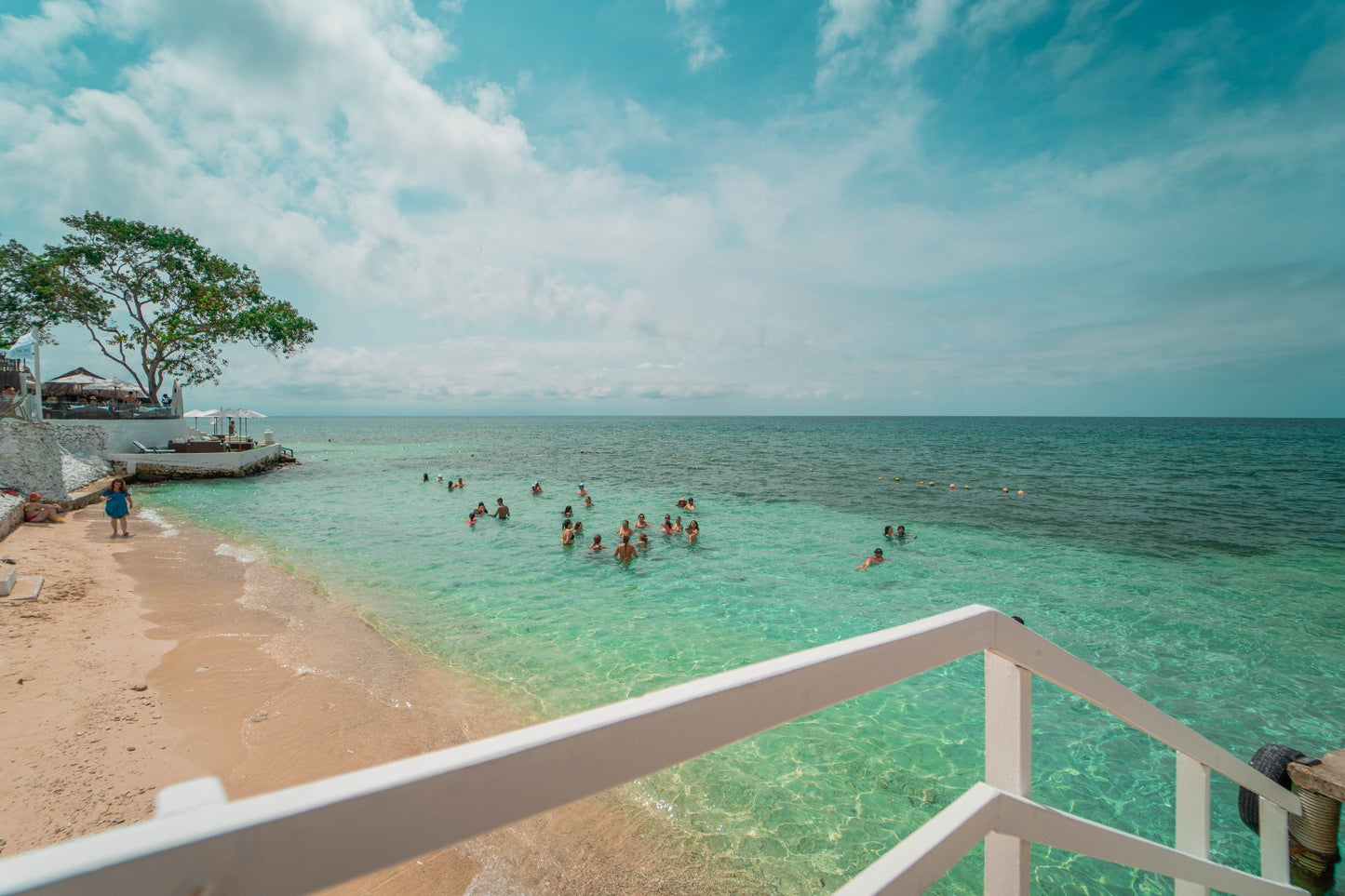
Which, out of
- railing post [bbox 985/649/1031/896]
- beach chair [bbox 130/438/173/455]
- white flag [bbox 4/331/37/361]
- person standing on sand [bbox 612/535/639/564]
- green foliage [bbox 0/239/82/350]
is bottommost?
person standing on sand [bbox 612/535/639/564]

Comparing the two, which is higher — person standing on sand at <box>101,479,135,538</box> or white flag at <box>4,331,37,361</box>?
white flag at <box>4,331,37,361</box>

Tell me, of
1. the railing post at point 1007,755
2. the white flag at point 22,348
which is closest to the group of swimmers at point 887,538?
the railing post at point 1007,755

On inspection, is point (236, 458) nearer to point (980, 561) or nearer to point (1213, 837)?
point (980, 561)

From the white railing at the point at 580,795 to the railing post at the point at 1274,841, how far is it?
202 centimetres

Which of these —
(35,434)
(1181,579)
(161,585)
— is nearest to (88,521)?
(35,434)

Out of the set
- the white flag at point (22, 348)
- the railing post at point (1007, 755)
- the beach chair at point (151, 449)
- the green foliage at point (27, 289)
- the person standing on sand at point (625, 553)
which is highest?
the green foliage at point (27, 289)

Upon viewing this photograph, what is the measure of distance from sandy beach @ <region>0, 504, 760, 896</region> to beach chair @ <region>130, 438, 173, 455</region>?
22704 mm

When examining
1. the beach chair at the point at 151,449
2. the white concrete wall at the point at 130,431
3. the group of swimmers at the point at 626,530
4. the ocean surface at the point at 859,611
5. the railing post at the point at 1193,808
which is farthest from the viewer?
the beach chair at the point at 151,449

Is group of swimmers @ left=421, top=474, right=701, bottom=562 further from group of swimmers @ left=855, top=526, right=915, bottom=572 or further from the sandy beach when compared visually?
the sandy beach

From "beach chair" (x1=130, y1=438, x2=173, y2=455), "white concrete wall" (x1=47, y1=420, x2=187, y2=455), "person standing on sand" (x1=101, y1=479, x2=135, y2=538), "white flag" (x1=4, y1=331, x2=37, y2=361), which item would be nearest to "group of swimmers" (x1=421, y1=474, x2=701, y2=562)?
"person standing on sand" (x1=101, y1=479, x2=135, y2=538)

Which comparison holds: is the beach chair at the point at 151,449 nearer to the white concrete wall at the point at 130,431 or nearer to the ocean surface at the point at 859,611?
the white concrete wall at the point at 130,431

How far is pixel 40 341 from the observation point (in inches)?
1292

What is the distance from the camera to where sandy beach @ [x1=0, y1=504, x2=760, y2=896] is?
525 centimetres

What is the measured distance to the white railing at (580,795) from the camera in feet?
1.99
